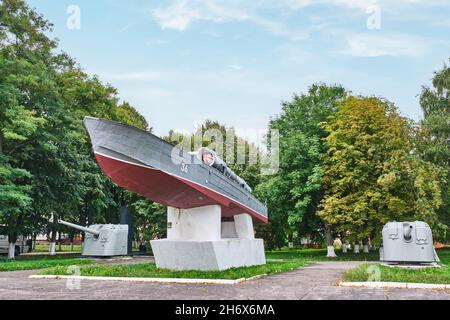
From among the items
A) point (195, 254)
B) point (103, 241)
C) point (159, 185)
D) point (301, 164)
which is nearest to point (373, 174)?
point (301, 164)

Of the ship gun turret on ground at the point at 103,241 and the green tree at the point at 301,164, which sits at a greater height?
the green tree at the point at 301,164

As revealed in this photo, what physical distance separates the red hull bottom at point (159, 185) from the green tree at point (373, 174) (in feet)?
48.1

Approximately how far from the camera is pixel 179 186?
47.1 feet

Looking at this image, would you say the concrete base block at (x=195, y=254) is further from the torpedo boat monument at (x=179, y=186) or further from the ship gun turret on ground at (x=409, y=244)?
the ship gun turret on ground at (x=409, y=244)

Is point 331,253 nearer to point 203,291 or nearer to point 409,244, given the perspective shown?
point 409,244

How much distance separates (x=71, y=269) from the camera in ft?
53.3

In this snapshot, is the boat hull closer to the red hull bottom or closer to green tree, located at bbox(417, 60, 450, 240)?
the red hull bottom

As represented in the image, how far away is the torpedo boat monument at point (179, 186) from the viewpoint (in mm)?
13340

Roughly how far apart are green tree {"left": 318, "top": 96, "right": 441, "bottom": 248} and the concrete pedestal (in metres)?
13.3

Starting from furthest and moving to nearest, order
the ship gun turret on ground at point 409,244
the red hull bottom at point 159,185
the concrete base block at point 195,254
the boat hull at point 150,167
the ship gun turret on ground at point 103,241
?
1. the ship gun turret on ground at point 103,241
2. the ship gun turret on ground at point 409,244
3. the concrete base block at point 195,254
4. the red hull bottom at point 159,185
5. the boat hull at point 150,167

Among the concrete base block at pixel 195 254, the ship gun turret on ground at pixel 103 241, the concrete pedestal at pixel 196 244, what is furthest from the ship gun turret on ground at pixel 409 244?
the ship gun turret on ground at pixel 103 241

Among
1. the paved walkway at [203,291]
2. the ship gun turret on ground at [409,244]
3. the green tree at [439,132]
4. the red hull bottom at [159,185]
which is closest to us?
the paved walkway at [203,291]

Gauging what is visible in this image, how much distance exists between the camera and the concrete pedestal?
1534 cm

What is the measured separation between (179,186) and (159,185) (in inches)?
26.7
